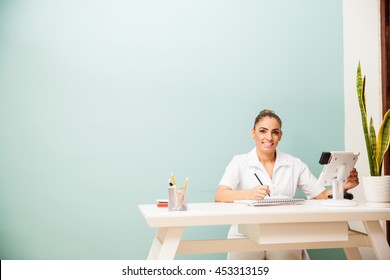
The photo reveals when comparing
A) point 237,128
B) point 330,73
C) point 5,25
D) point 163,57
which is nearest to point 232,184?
point 237,128

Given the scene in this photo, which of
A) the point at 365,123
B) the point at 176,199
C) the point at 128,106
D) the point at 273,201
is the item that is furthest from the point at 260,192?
the point at 128,106

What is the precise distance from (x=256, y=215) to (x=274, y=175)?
881 mm

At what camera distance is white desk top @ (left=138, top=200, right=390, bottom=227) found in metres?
1.98

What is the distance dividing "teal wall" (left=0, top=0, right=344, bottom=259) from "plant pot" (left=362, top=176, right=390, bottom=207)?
1.04 m

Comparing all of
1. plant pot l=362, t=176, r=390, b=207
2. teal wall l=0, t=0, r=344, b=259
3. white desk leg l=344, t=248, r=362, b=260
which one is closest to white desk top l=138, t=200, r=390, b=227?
plant pot l=362, t=176, r=390, b=207

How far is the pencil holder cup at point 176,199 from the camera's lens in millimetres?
2098

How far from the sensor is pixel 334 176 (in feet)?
8.13

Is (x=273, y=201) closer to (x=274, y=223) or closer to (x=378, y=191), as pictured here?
(x=274, y=223)

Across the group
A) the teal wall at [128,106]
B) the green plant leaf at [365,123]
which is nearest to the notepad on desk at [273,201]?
the green plant leaf at [365,123]

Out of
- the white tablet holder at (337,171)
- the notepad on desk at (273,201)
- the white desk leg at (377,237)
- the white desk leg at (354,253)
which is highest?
the white tablet holder at (337,171)

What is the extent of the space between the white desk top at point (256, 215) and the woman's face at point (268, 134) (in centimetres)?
68

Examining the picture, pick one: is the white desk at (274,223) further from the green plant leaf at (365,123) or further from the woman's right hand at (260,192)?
the green plant leaf at (365,123)
